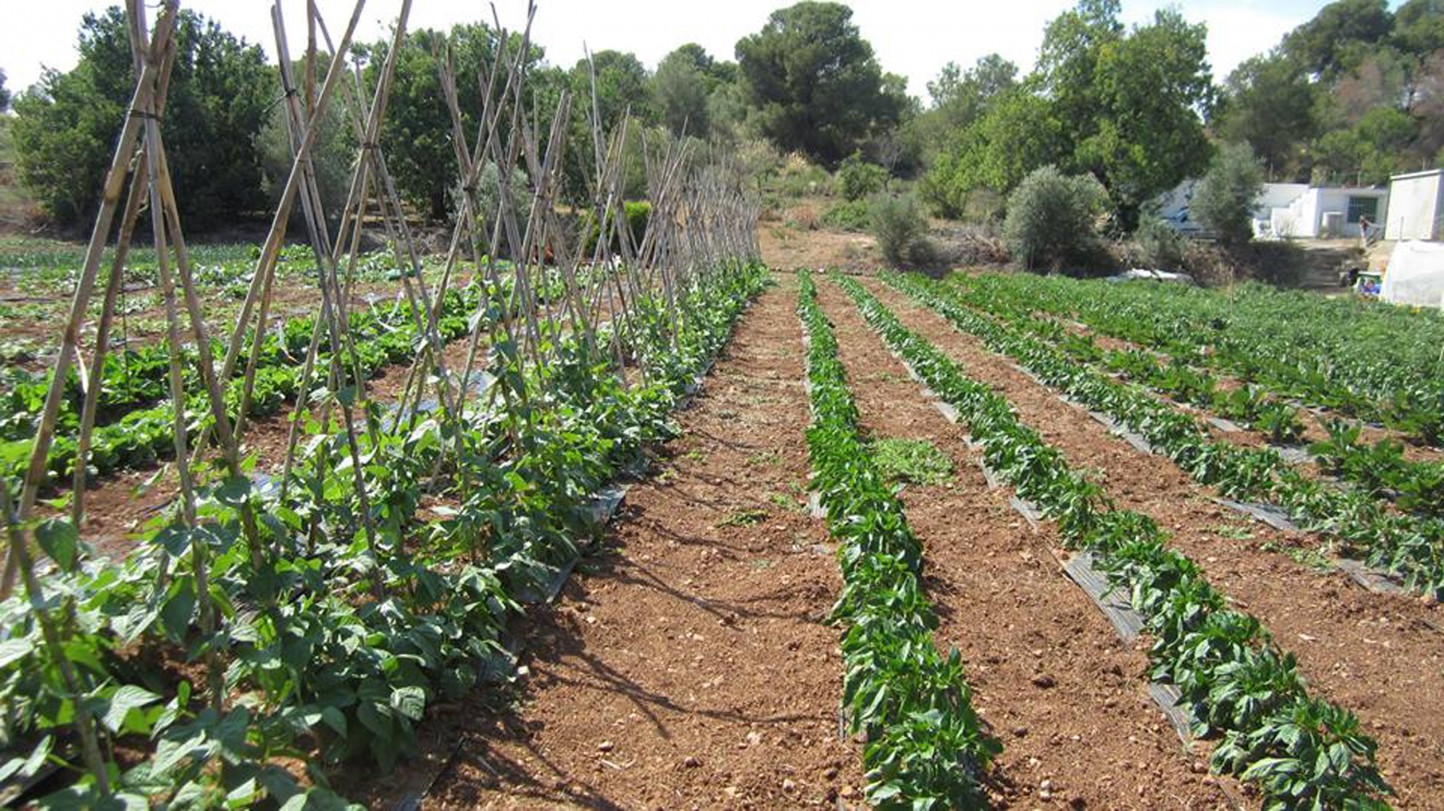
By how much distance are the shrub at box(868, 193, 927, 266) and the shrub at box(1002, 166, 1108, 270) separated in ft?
10.8

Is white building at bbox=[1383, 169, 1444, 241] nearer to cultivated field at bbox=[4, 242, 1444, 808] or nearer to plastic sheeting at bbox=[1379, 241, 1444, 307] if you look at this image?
plastic sheeting at bbox=[1379, 241, 1444, 307]

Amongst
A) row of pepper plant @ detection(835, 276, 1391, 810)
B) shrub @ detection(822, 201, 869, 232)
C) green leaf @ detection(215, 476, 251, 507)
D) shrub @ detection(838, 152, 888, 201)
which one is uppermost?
shrub @ detection(838, 152, 888, 201)

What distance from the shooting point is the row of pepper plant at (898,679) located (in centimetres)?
263

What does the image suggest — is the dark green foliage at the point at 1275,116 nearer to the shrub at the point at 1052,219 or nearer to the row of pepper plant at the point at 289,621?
the shrub at the point at 1052,219

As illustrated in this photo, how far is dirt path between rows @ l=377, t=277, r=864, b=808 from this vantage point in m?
2.85

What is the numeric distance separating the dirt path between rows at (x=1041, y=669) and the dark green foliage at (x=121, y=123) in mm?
31341

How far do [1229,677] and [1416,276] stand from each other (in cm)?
2571

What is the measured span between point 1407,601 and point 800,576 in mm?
3089

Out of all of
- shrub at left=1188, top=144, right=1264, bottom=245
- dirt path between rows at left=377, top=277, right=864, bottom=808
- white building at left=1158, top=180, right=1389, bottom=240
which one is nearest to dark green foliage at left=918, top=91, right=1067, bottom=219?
shrub at left=1188, top=144, right=1264, bottom=245

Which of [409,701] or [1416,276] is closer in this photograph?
[409,701]

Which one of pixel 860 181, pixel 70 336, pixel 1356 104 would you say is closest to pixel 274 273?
pixel 70 336

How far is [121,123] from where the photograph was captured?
30188mm

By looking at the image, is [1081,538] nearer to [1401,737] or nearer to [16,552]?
[1401,737]

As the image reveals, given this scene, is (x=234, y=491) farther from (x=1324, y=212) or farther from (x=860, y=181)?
(x=1324, y=212)
